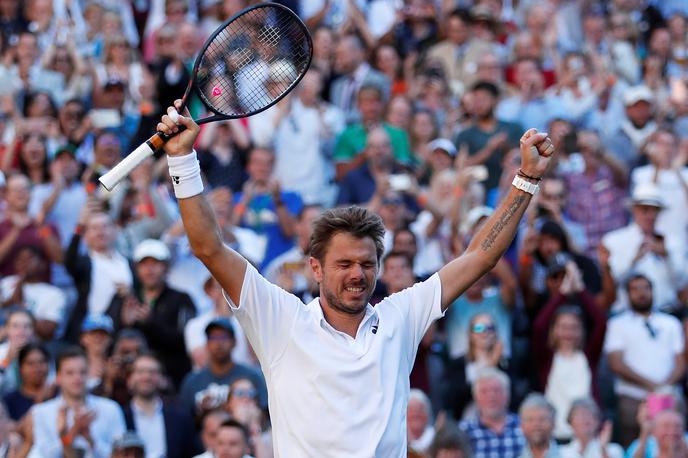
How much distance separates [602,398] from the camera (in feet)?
40.9

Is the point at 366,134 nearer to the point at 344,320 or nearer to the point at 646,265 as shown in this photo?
the point at 646,265

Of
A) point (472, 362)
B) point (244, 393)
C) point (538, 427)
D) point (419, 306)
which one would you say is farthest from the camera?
point (472, 362)

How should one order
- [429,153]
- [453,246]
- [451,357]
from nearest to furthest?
[451,357] → [453,246] → [429,153]

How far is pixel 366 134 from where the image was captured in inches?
584

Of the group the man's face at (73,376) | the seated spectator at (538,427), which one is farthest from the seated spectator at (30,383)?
the seated spectator at (538,427)

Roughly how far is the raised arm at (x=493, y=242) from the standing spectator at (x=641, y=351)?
598cm

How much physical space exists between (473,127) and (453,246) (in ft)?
6.79

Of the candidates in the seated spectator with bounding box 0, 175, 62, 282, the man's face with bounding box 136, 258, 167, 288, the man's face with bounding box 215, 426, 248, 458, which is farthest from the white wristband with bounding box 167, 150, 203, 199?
the seated spectator with bounding box 0, 175, 62, 282

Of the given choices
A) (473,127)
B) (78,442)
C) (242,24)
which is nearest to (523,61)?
(473,127)

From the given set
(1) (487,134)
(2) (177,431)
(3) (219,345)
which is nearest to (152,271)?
(3) (219,345)

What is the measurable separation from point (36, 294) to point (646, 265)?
492 cm

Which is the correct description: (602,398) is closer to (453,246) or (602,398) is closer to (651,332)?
(651,332)

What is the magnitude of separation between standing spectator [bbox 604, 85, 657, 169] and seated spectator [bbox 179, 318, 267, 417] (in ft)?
17.7

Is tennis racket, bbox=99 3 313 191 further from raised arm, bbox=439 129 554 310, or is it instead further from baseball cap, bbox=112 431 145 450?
baseball cap, bbox=112 431 145 450
